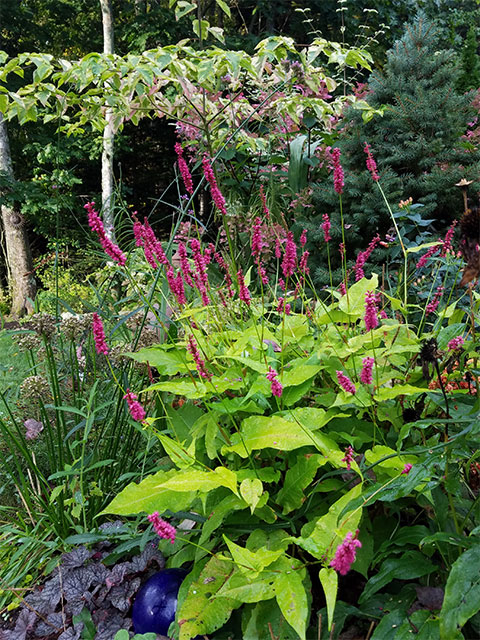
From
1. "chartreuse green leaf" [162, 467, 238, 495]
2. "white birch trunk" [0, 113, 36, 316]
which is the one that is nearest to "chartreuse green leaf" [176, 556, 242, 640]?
"chartreuse green leaf" [162, 467, 238, 495]

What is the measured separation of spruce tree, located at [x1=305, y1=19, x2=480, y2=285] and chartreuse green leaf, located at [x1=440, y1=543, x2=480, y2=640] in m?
2.34

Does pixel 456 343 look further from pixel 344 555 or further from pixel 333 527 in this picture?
pixel 344 555

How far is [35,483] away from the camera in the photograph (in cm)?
203

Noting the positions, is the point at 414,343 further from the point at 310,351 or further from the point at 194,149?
the point at 194,149

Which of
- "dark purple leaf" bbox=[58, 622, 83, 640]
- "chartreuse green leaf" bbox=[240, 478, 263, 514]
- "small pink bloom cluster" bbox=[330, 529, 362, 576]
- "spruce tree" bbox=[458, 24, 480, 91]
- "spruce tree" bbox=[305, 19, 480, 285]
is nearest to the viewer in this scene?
"small pink bloom cluster" bbox=[330, 529, 362, 576]

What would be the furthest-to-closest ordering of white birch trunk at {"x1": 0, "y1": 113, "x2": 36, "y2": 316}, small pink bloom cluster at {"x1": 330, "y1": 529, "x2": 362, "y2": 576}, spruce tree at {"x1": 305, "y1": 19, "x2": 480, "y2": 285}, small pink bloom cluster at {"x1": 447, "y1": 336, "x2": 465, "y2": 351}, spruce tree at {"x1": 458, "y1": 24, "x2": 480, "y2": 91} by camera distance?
white birch trunk at {"x1": 0, "y1": 113, "x2": 36, "y2": 316}, spruce tree at {"x1": 458, "y1": 24, "x2": 480, "y2": 91}, spruce tree at {"x1": 305, "y1": 19, "x2": 480, "y2": 285}, small pink bloom cluster at {"x1": 447, "y1": 336, "x2": 465, "y2": 351}, small pink bloom cluster at {"x1": 330, "y1": 529, "x2": 362, "y2": 576}

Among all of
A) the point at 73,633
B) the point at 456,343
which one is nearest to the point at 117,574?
the point at 73,633

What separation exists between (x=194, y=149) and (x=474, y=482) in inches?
159

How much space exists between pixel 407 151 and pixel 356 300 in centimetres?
222

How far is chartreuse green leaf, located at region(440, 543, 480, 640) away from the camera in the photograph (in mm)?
768

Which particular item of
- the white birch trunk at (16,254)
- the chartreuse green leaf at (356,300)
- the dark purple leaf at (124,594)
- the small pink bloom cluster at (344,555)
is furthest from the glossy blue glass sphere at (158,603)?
the white birch trunk at (16,254)

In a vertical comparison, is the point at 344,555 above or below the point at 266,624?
above

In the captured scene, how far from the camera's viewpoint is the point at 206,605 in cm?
110

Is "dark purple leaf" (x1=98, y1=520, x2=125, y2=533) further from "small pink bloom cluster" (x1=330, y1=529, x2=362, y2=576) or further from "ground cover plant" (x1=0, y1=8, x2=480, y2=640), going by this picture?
"small pink bloom cluster" (x1=330, y1=529, x2=362, y2=576)
